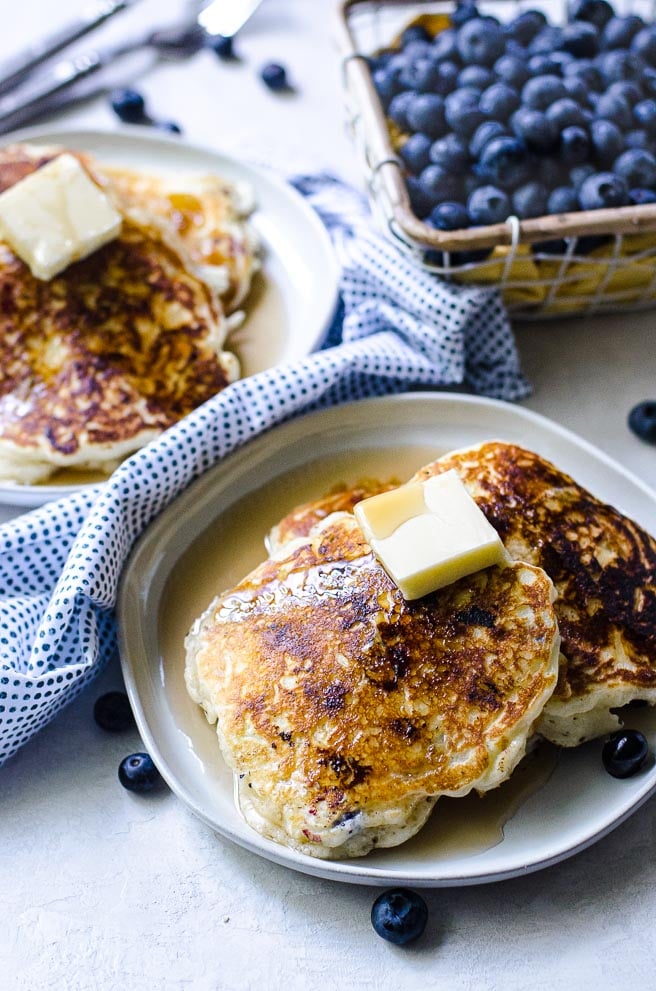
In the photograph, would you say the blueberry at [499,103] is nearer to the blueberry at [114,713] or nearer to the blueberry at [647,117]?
the blueberry at [647,117]

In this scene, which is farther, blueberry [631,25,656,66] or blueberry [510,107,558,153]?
blueberry [631,25,656,66]

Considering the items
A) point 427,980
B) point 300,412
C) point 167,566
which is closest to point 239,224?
point 300,412

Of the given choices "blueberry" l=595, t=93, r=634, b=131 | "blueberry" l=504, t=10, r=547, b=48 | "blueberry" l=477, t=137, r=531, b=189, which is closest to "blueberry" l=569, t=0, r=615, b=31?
"blueberry" l=504, t=10, r=547, b=48

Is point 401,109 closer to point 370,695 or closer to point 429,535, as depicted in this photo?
point 429,535

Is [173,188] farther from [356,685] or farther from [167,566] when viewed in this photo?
[356,685]

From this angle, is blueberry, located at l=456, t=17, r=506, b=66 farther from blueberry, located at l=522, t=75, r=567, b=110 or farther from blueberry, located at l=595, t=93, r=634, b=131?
blueberry, located at l=595, t=93, r=634, b=131

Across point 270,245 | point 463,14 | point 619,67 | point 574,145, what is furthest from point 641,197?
point 270,245

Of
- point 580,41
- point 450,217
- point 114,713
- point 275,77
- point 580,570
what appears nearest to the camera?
point 580,570
